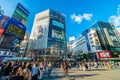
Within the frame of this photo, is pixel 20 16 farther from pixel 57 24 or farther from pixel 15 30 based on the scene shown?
pixel 57 24

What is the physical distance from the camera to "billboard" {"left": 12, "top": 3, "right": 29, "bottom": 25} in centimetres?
5874

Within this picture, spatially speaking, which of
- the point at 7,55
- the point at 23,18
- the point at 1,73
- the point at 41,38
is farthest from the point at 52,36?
the point at 1,73

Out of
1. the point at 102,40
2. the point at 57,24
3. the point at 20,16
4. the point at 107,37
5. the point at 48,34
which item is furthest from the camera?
the point at 57,24

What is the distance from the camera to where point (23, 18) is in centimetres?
6341

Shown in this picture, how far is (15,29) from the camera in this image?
56000 millimetres

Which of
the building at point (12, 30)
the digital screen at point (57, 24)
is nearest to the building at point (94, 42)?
the digital screen at point (57, 24)

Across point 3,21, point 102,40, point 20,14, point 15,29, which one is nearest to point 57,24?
point 102,40

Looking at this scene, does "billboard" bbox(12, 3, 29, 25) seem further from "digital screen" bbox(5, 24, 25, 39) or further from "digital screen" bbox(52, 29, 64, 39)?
"digital screen" bbox(52, 29, 64, 39)

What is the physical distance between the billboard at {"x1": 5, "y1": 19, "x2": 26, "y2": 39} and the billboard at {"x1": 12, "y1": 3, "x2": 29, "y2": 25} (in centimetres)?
232

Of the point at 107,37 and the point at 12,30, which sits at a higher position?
the point at 107,37

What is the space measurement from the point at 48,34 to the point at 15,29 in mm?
35762

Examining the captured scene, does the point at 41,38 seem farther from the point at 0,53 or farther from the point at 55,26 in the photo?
the point at 0,53

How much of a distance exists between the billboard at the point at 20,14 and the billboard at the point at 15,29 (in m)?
2.32

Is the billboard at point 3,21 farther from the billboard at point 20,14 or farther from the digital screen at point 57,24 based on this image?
the digital screen at point 57,24
